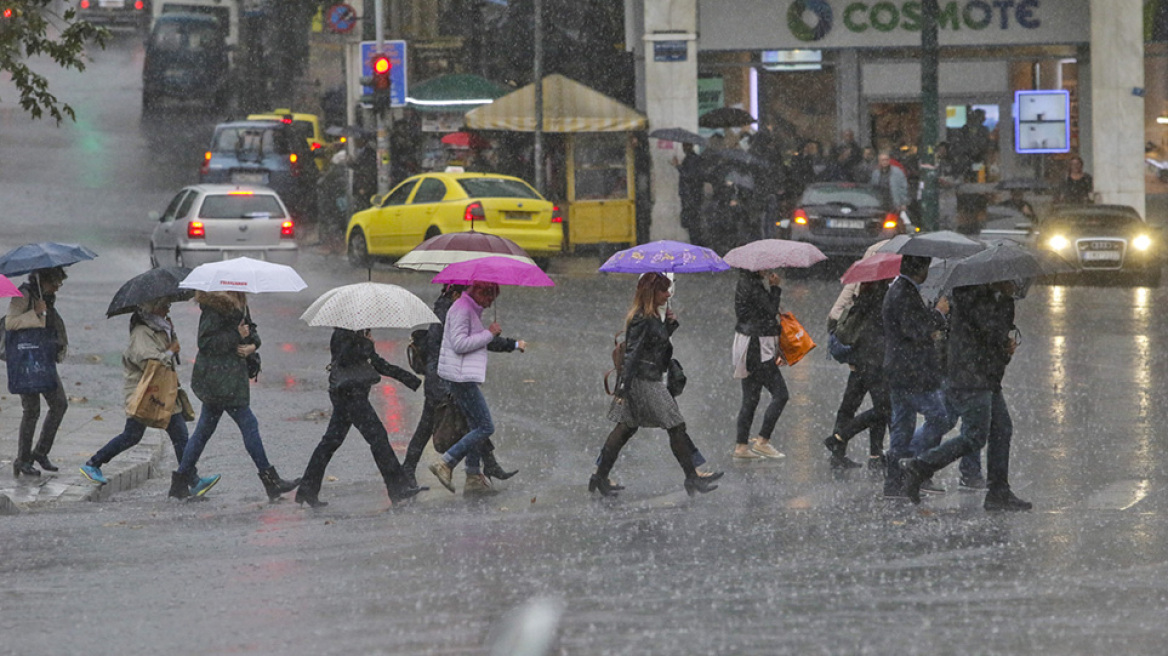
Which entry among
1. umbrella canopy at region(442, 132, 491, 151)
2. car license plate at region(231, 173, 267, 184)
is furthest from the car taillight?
car license plate at region(231, 173, 267, 184)

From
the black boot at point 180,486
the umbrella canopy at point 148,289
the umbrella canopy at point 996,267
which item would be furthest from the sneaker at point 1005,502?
the umbrella canopy at point 148,289

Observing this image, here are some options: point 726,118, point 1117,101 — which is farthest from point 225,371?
point 1117,101

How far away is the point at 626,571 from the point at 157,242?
60.1 feet

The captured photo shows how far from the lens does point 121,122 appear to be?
148 ft

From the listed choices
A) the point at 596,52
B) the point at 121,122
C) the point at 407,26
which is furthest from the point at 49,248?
the point at 121,122

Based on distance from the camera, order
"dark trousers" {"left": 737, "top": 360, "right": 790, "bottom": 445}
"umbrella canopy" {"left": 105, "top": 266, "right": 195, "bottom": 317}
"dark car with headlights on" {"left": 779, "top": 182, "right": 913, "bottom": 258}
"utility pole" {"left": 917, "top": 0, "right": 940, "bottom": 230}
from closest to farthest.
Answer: "umbrella canopy" {"left": 105, "top": 266, "right": 195, "bottom": 317} → "dark trousers" {"left": 737, "top": 360, "right": 790, "bottom": 445} → "utility pole" {"left": 917, "top": 0, "right": 940, "bottom": 230} → "dark car with headlights on" {"left": 779, "top": 182, "right": 913, "bottom": 258}

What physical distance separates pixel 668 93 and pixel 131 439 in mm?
20362

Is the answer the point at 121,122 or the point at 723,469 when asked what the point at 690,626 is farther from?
the point at 121,122

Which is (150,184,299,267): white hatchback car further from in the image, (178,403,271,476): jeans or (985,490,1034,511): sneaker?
(985,490,1034,511): sneaker

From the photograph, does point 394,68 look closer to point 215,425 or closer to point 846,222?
point 846,222

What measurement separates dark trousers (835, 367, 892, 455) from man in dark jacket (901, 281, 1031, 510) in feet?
4.63

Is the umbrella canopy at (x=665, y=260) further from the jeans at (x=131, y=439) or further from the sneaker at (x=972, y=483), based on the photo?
the jeans at (x=131, y=439)

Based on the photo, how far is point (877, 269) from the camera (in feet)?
35.3

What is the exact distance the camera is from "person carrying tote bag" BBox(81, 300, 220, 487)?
1081 centimetres
